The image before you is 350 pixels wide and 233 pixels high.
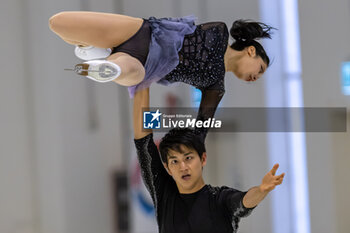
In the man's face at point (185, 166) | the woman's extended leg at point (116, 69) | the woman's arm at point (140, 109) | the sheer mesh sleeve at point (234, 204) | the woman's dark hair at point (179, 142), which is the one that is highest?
the woman's extended leg at point (116, 69)

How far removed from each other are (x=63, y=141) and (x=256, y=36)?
37.9 inches

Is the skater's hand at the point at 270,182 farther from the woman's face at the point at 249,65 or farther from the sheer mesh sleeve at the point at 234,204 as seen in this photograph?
the woman's face at the point at 249,65

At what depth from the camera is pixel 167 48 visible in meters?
1.31

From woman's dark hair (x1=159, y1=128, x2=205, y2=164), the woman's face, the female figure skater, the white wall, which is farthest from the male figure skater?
the white wall

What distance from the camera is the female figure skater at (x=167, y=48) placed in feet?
4.13

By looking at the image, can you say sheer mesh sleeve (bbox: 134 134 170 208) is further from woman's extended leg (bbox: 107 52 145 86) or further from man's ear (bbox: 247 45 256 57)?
man's ear (bbox: 247 45 256 57)

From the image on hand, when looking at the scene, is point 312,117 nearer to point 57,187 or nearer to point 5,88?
point 57,187

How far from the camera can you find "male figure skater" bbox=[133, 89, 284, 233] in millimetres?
1343

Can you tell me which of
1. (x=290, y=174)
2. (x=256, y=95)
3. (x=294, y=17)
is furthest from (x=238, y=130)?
(x=294, y=17)

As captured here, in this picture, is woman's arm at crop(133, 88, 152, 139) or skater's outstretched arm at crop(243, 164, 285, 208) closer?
skater's outstretched arm at crop(243, 164, 285, 208)

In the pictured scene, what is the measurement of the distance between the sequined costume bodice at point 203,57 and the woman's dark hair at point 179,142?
0.16 meters

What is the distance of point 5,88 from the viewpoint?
2010mm

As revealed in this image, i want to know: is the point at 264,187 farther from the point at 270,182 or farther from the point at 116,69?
the point at 116,69

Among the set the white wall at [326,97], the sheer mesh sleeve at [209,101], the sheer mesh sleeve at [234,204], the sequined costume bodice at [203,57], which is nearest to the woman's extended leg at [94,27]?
the sequined costume bodice at [203,57]
